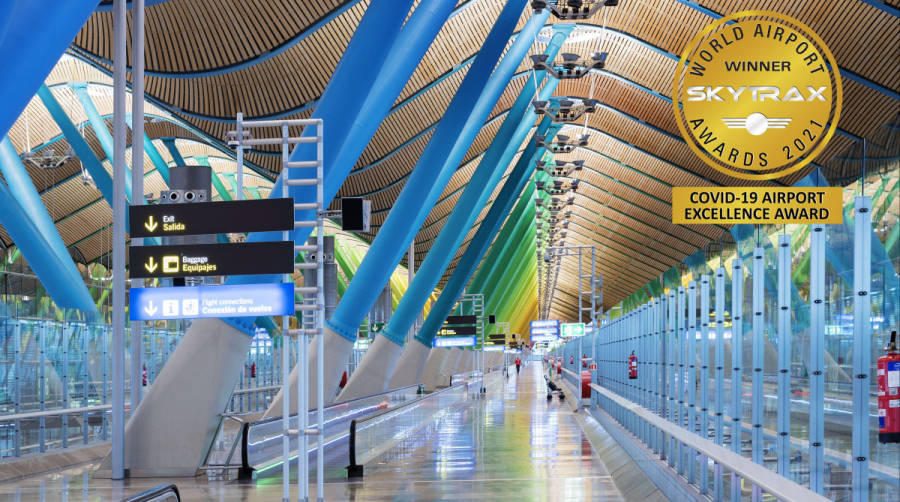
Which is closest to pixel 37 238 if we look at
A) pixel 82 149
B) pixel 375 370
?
pixel 82 149

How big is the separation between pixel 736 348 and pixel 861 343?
3169mm

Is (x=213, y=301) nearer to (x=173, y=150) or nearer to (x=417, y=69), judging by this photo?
(x=417, y=69)

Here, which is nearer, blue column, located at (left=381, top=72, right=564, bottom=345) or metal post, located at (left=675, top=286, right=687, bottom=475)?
metal post, located at (left=675, top=286, right=687, bottom=475)

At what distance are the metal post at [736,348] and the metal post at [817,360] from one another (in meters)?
1.98

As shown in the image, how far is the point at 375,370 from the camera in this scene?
31938 millimetres

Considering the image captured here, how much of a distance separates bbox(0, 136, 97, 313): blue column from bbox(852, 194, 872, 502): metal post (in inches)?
709

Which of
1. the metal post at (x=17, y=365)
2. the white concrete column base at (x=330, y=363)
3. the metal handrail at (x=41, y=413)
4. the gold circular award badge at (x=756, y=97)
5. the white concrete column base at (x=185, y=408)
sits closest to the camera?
the gold circular award badge at (x=756, y=97)

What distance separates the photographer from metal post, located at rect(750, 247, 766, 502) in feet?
26.2

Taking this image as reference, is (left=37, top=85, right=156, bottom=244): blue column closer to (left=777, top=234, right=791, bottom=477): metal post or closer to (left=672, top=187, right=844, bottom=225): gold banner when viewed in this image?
(left=672, top=187, right=844, bottom=225): gold banner

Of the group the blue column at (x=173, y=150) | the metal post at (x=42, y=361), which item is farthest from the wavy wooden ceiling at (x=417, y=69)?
the metal post at (x=42, y=361)

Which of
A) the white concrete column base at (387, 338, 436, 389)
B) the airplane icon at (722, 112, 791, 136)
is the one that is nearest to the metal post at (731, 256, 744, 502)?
the airplane icon at (722, 112, 791, 136)

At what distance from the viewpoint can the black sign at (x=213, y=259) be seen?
11.8 m

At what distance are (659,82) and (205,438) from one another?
25585 millimetres

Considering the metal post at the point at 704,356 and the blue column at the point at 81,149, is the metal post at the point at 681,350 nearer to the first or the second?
the metal post at the point at 704,356
